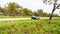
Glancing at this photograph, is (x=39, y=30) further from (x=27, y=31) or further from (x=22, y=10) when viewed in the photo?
(x=22, y=10)

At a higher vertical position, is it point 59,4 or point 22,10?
point 59,4

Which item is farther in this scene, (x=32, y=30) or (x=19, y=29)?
(x=32, y=30)

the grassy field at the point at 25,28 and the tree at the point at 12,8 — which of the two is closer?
the grassy field at the point at 25,28

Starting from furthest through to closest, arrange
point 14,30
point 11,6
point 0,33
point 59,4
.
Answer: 1. point 11,6
2. point 59,4
3. point 14,30
4. point 0,33

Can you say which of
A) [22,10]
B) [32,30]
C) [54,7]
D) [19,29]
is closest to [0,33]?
[19,29]

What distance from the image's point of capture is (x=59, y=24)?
82.5ft

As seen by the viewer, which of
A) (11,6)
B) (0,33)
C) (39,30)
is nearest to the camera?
(0,33)

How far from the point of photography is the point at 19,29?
19.0 m

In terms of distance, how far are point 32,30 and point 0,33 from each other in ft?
15.1

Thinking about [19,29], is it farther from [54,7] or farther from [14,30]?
[54,7]

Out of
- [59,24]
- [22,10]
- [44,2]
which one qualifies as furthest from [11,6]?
[59,24]

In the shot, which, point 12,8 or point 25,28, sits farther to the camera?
point 12,8

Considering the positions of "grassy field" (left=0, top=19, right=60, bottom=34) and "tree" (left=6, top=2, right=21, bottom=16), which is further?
"tree" (left=6, top=2, right=21, bottom=16)

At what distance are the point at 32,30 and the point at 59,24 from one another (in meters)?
6.25
